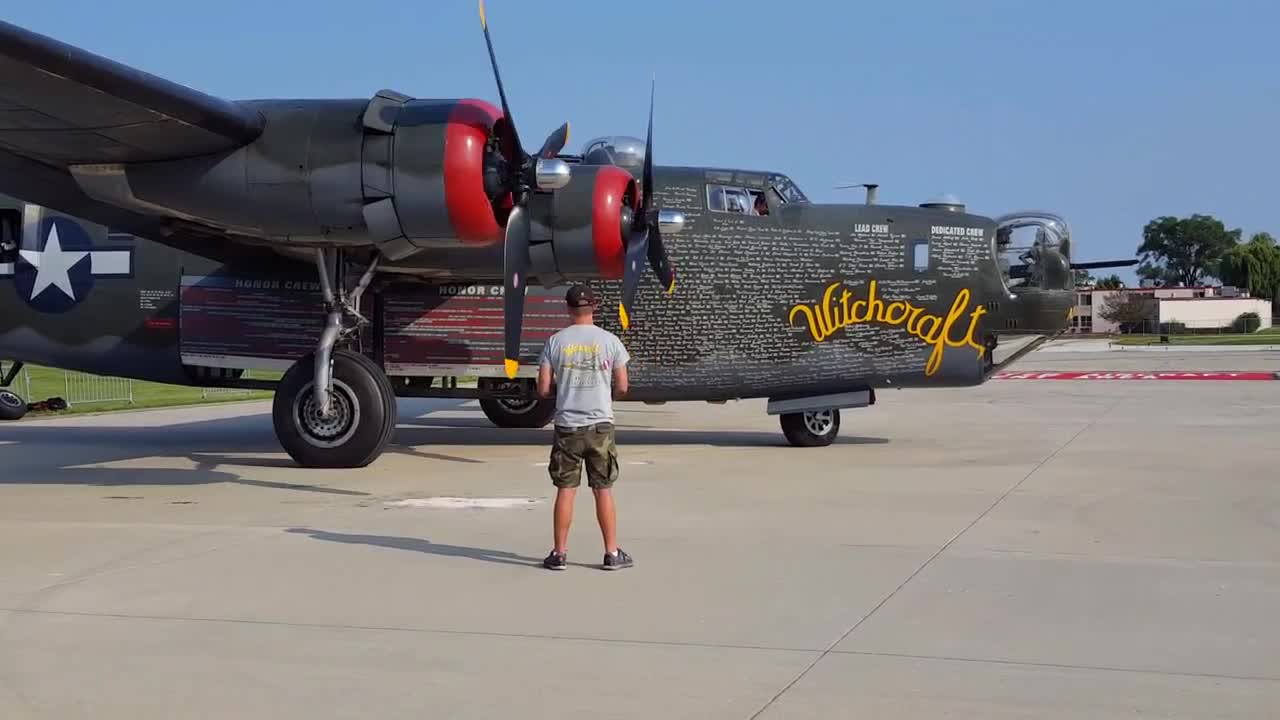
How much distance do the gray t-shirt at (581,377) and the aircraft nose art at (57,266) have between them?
9.76 m

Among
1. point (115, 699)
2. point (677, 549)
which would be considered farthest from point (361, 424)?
point (115, 699)

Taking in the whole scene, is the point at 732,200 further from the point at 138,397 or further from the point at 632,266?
the point at 138,397

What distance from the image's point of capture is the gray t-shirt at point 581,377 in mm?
7688

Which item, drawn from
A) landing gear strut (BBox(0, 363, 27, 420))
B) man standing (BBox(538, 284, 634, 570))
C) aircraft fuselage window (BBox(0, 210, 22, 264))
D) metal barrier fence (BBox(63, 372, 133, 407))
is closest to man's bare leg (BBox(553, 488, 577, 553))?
man standing (BBox(538, 284, 634, 570))

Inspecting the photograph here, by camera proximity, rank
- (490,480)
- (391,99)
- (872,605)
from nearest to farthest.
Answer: (872,605) → (391,99) → (490,480)

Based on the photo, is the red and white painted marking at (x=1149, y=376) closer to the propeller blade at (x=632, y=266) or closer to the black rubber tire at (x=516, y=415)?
the black rubber tire at (x=516, y=415)

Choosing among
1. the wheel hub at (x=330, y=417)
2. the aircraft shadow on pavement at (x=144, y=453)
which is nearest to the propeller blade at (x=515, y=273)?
the aircraft shadow on pavement at (x=144, y=453)

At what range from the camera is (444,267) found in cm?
1367

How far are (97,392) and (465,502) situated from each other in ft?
74.9

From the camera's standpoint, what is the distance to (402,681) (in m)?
5.30

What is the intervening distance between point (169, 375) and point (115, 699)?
35.9 ft

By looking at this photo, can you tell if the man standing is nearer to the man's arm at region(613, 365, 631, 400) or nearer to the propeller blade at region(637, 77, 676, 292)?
the man's arm at region(613, 365, 631, 400)

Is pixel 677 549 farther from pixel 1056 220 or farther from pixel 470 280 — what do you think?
pixel 1056 220

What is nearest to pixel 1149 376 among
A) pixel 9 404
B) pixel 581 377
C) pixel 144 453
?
pixel 144 453
